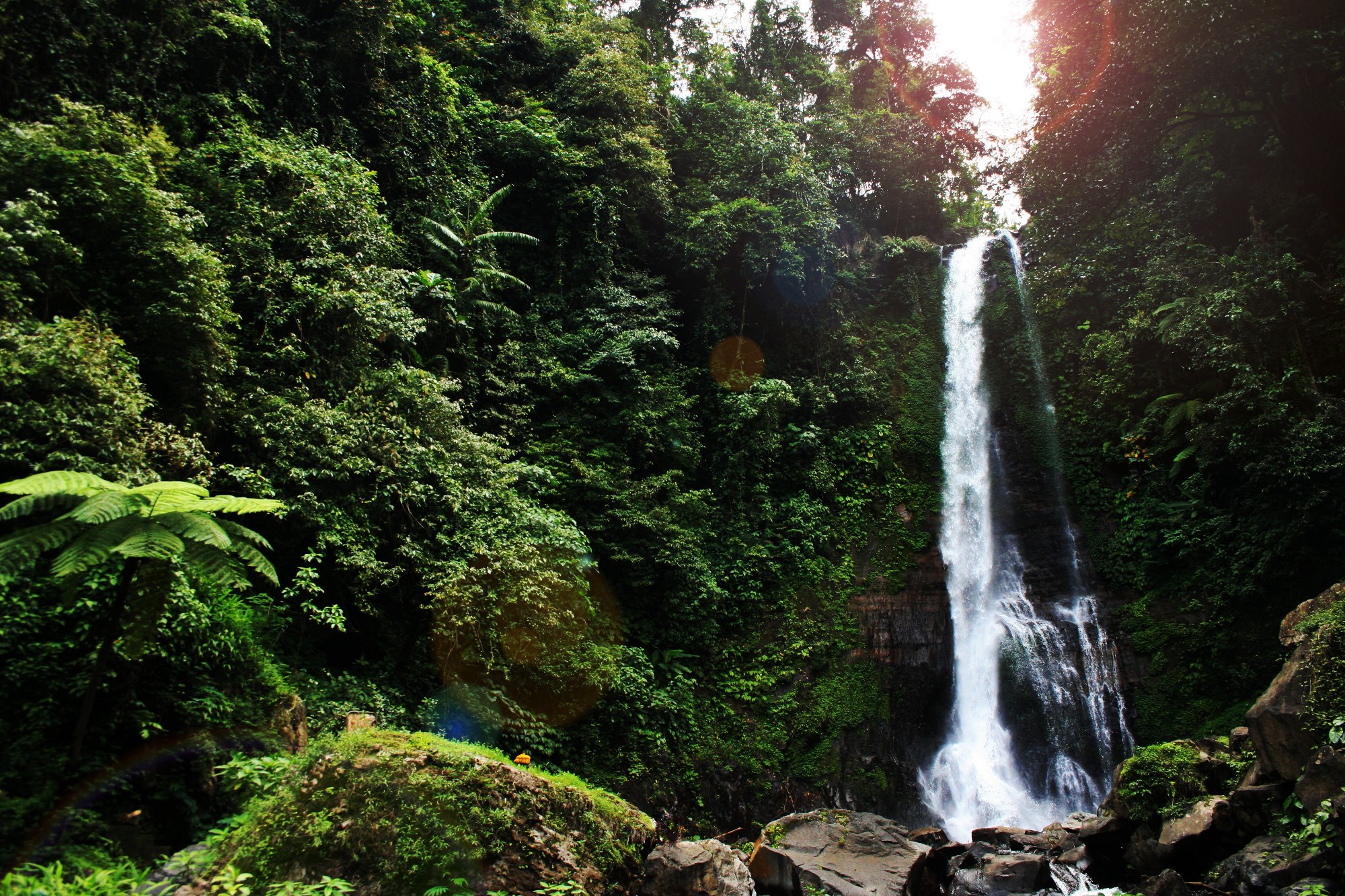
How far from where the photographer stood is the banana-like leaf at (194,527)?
455 cm

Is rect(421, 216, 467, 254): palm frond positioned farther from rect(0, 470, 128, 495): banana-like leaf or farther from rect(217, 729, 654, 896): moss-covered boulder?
rect(217, 729, 654, 896): moss-covered boulder

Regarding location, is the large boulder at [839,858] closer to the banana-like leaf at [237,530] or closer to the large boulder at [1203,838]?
the large boulder at [1203,838]

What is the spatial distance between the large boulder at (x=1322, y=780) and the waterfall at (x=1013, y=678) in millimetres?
4783

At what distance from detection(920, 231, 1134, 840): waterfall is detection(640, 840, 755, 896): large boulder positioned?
6.72 m

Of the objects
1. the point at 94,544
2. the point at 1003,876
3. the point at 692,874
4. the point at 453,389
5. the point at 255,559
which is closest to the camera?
the point at 94,544

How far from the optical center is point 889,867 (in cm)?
809

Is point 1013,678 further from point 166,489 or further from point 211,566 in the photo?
point 166,489

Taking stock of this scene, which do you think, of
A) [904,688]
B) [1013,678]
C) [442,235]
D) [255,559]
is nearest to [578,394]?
[442,235]

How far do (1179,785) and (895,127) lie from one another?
21.4m

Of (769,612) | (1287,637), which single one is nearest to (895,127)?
(769,612)

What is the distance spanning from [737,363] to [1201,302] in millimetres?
9625

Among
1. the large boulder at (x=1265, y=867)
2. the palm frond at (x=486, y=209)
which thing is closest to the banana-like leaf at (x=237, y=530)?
the palm frond at (x=486, y=209)

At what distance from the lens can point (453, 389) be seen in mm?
10914

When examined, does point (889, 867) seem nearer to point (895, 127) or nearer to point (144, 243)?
point (144, 243)
